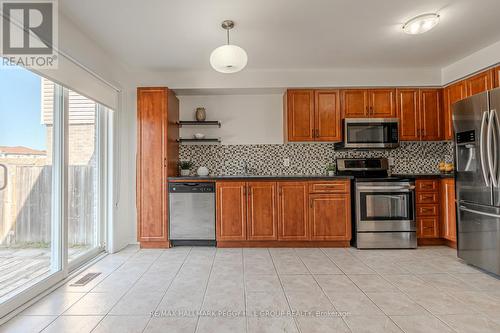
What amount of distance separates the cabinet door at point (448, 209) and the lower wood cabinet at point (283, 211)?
128cm

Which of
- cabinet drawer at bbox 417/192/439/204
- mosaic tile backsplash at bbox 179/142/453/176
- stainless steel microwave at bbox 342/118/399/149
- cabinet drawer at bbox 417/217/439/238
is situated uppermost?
stainless steel microwave at bbox 342/118/399/149

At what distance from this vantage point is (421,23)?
2.58 meters

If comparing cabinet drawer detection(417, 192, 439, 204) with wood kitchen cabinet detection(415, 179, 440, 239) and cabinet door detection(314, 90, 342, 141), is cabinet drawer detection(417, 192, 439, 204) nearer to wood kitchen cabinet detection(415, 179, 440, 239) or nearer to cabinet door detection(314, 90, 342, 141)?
wood kitchen cabinet detection(415, 179, 440, 239)

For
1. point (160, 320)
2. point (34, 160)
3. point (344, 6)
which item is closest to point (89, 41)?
point (34, 160)

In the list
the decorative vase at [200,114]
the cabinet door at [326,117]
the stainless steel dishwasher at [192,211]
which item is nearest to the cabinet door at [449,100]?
the cabinet door at [326,117]

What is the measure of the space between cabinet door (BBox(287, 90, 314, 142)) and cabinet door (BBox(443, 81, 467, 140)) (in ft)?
6.24

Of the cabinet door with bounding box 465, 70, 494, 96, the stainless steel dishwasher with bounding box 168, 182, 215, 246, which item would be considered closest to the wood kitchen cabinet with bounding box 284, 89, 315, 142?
the stainless steel dishwasher with bounding box 168, 182, 215, 246

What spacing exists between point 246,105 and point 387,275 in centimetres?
298

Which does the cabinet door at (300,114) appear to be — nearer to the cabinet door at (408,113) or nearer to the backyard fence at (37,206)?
the cabinet door at (408,113)

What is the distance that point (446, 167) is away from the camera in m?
4.04

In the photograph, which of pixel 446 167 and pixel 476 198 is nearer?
pixel 476 198

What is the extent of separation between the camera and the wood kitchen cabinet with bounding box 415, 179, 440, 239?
373 centimetres

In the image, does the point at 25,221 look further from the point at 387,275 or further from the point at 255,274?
the point at 387,275

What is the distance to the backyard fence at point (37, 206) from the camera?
83.7 inches
